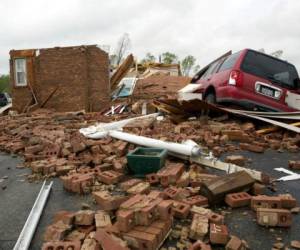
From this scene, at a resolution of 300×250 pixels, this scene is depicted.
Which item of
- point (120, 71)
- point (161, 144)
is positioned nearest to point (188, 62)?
point (120, 71)

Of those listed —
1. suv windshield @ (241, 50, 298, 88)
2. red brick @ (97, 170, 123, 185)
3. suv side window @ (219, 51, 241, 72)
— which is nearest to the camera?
red brick @ (97, 170, 123, 185)

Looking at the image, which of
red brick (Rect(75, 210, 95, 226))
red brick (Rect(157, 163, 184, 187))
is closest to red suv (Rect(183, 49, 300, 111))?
red brick (Rect(157, 163, 184, 187))

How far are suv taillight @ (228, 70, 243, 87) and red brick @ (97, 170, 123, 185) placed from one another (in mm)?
3750

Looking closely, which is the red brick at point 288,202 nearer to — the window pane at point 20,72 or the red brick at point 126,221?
the red brick at point 126,221

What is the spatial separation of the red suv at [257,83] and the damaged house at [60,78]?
10137 millimetres

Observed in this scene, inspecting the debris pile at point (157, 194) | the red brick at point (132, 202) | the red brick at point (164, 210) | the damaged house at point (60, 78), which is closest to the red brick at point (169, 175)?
the debris pile at point (157, 194)

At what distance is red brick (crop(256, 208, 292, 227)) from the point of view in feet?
9.87

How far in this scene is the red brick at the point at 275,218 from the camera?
9.87ft

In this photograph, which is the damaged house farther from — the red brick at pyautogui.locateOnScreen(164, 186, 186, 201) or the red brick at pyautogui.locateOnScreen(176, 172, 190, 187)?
the red brick at pyautogui.locateOnScreen(164, 186, 186, 201)

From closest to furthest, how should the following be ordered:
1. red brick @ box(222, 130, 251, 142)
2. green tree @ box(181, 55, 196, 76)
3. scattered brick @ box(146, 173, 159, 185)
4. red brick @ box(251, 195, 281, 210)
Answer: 1. red brick @ box(251, 195, 281, 210)
2. scattered brick @ box(146, 173, 159, 185)
3. red brick @ box(222, 130, 251, 142)
4. green tree @ box(181, 55, 196, 76)

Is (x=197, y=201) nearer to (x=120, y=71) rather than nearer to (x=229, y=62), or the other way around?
(x=229, y=62)

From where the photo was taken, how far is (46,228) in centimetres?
319

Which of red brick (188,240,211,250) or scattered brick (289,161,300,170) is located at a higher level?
scattered brick (289,161,300,170)

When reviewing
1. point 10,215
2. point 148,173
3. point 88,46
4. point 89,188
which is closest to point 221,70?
point 148,173
